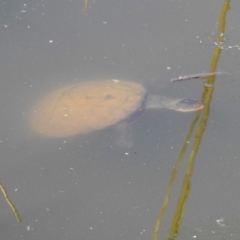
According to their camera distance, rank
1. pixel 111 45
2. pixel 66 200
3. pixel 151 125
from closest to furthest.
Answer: pixel 66 200 < pixel 151 125 < pixel 111 45

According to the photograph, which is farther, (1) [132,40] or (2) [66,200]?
(1) [132,40]

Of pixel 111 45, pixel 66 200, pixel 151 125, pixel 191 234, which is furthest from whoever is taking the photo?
pixel 111 45

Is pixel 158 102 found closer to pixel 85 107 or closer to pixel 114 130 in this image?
pixel 114 130

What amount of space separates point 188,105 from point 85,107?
71 cm

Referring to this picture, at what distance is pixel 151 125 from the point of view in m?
3.08

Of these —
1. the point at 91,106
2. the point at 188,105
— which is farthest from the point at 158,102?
A: the point at 91,106

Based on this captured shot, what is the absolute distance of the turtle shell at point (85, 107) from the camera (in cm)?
309

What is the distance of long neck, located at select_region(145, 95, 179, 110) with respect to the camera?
3160 millimetres

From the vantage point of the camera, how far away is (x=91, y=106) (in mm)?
3232

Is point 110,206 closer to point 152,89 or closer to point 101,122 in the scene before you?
point 101,122

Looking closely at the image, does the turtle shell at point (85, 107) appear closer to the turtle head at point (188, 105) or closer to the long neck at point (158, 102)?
the long neck at point (158, 102)

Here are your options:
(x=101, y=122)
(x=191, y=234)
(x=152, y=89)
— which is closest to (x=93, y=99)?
(x=101, y=122)

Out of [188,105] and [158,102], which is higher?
[188,105]

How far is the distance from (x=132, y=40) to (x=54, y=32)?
0.61 meters
